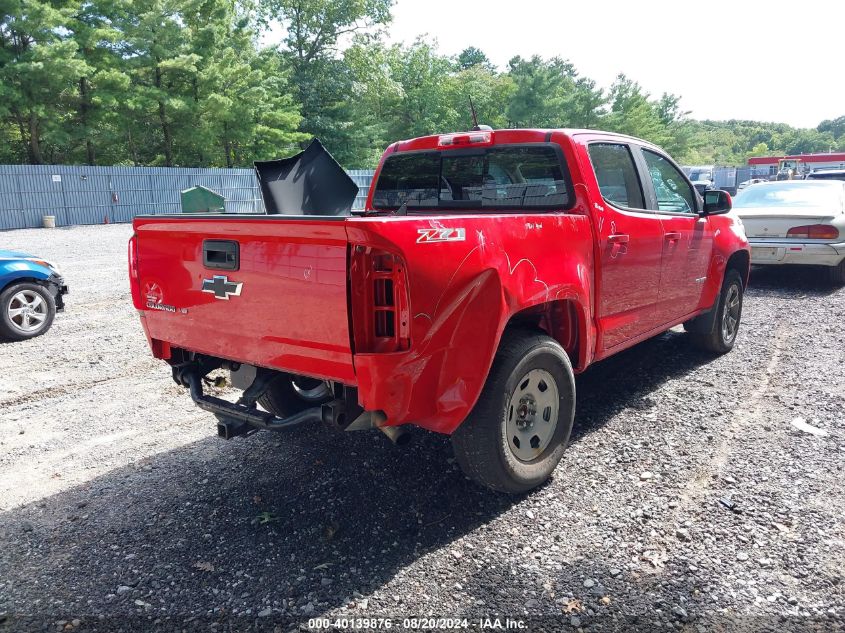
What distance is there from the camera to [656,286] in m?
4.77

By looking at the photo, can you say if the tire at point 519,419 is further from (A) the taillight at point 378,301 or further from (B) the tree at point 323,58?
(B) the tree at point 323,58

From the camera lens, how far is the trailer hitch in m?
3.09

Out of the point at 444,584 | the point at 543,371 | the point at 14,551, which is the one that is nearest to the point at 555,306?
the point at 543,371

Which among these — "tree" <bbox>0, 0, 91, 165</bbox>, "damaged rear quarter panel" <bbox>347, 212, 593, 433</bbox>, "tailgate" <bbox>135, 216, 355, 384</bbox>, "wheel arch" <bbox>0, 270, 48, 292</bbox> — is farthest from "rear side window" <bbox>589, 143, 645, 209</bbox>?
"tree" <bbox>0, 0, 91, 165</bbox>

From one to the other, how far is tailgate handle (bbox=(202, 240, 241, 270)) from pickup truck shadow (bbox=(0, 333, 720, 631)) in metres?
1.34

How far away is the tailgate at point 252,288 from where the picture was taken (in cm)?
277

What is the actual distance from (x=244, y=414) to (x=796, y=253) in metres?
8.83

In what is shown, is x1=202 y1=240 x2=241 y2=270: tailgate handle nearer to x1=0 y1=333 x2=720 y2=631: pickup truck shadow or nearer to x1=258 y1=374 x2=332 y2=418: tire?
x1=258 y1=374 x2=332 y2=418: tire

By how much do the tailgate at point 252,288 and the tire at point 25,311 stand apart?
4241 mm

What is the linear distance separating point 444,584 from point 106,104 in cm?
3129

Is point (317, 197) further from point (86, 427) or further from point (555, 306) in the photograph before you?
point (86, 427)

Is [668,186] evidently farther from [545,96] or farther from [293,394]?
[545,96]

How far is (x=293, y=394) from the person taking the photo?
12.8 feet

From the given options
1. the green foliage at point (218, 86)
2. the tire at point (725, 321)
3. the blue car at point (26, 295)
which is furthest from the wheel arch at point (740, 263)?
the green foliage at point (218, 86)
